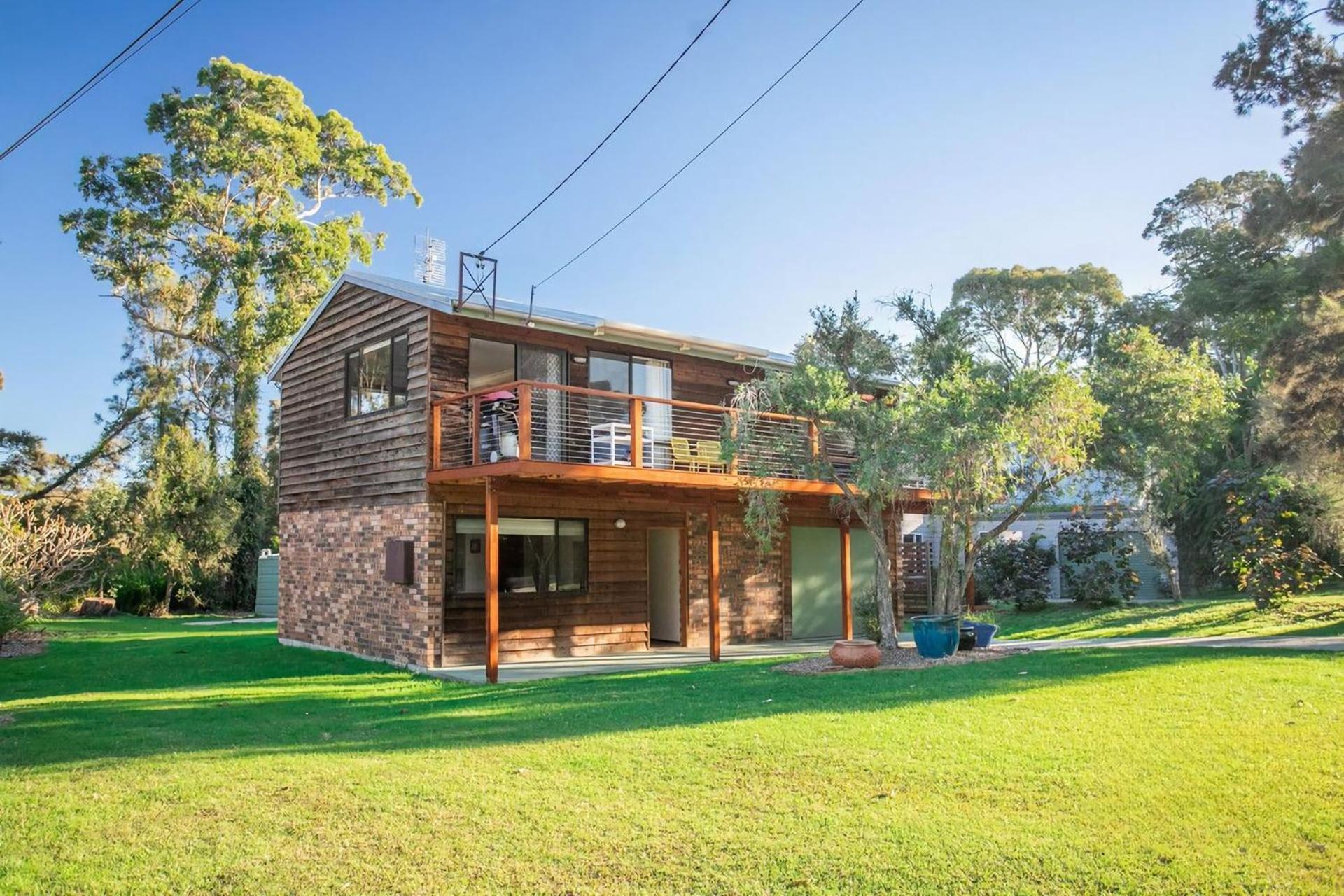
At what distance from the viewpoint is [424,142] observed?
755 inches

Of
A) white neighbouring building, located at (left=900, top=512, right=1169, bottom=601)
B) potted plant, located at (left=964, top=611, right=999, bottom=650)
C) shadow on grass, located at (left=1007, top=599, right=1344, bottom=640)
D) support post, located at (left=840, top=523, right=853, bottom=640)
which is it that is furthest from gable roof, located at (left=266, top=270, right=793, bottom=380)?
shadow on grass, located at (left=1007, top=599, right=1344, bottom=640)

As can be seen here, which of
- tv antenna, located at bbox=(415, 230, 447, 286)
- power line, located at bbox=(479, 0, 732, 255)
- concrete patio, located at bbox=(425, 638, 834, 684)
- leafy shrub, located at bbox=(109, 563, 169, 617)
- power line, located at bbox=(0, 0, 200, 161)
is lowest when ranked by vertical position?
concrete patio, located at bbox=(425, 638, 834, 684)

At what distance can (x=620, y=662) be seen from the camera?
13.5m

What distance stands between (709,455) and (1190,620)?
26.4ft

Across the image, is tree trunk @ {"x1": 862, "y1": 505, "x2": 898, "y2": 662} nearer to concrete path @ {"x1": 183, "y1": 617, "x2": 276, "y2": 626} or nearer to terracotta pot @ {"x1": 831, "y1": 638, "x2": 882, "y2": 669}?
terracotta pot @ {"x1": 831, "y1": 638, "x2": 882, "y2": 669}

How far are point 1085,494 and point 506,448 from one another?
8521 millimetres

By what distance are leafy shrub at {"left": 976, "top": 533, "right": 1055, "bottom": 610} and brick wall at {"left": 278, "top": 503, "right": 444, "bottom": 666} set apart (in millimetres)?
11708

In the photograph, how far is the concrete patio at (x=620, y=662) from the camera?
40.0 feet

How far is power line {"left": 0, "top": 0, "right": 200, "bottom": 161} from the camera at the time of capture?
9078mm

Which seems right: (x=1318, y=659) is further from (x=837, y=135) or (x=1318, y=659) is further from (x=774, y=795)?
(x=837, y=135)

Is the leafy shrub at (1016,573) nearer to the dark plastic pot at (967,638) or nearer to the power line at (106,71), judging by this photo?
the dark plastic pot at (967,638)

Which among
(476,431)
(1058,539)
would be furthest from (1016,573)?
(476,431)

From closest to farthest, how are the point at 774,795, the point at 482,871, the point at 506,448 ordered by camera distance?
the point at 482,871 < the point at 774,795 < the point at 506,448

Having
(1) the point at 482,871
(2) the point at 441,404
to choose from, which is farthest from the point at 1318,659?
(2) the point at 441,404
